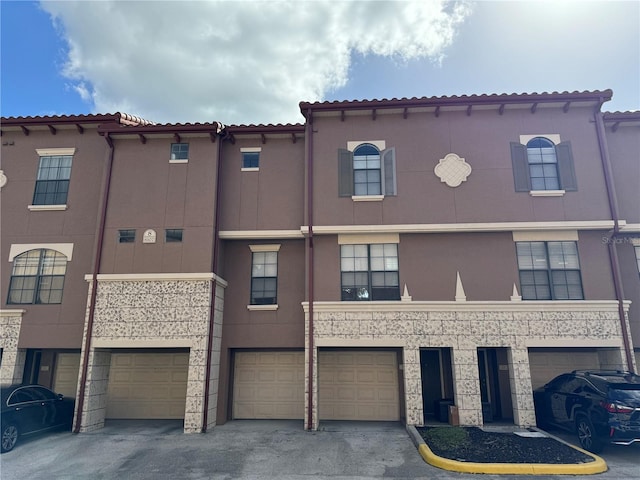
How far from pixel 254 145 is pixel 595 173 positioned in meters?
11.2

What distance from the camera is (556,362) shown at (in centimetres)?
1362

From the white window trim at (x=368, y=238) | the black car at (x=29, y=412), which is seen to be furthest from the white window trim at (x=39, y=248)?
the white window trim at (x=368, y=238)

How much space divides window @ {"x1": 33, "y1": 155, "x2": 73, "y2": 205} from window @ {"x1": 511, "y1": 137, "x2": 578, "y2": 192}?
15.1 m

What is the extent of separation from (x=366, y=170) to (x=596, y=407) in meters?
8.85

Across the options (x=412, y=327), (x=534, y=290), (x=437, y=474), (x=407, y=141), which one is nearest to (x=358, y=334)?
(x=412, y=327)

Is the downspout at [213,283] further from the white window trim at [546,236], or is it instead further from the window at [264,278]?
the white window trim at [546,236]

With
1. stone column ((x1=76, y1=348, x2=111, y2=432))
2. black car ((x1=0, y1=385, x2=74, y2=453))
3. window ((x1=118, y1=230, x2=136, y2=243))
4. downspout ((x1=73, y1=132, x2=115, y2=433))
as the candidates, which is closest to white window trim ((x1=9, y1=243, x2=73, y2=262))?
downspout ((x1=73, y1=132, x2=115, y2=433))

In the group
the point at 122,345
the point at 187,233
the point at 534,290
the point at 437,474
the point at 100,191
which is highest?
the point at 100,191

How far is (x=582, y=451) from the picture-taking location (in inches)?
365

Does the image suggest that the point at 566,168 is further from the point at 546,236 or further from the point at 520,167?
the point at 546,236

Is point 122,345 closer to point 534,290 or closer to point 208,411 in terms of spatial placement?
point 208,411

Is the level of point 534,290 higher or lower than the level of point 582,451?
higher

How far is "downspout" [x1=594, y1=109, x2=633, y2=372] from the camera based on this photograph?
11.9 meters

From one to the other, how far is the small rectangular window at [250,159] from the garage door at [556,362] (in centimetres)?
1131
